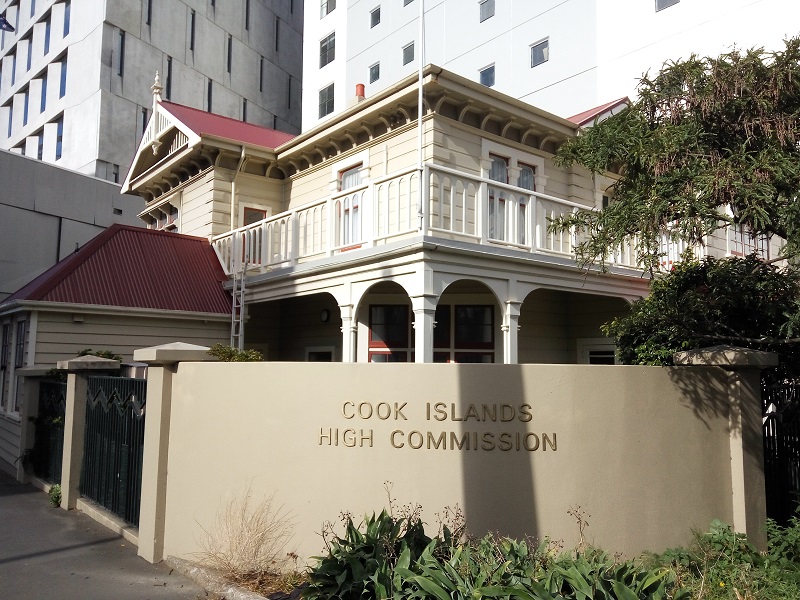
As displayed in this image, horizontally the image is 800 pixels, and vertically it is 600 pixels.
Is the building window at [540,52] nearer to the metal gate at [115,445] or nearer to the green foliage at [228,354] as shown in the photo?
the green foliage at [228,354]

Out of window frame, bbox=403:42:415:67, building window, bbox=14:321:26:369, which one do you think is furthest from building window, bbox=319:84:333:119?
building window, bbox=14:321:26:369

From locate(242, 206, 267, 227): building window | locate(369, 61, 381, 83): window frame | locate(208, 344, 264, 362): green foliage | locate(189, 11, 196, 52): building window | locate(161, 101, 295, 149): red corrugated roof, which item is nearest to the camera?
locate(208, 344, 264, 362): green foliage

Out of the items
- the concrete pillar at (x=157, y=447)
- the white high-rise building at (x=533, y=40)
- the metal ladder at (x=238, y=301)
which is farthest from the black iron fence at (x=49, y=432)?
the white high-rise building at (x=533, y=40)

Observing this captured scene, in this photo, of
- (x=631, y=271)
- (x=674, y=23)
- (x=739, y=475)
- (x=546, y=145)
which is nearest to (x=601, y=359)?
(x=631, y=271)

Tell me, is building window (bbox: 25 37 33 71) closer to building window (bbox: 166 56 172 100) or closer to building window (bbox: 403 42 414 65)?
building window (bbox: 166 56 172 100)

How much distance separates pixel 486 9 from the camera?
2766cm

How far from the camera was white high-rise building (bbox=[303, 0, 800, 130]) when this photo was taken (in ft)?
66.6

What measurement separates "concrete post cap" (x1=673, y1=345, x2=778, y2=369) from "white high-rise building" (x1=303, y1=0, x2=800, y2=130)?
11677 mm

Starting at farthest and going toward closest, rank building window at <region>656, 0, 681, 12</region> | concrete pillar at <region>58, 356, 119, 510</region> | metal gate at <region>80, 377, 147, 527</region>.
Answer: building window at <region>656, 0, 681, 12</region> < concrete pillar at <region>58, 356, 119, 510</region> < metal gate at <region>80, 377, 147, 527</region>

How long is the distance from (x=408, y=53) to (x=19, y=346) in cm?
2172

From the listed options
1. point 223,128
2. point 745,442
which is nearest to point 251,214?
point 223,128

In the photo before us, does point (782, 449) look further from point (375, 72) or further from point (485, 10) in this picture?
point (375, 72)

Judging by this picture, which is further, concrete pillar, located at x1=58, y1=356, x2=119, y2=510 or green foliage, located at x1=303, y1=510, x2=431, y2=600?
concrete pillar, located at x1=58, y1=356, x2=119, y2=510

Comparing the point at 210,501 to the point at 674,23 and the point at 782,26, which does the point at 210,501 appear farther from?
the point at 674,23
